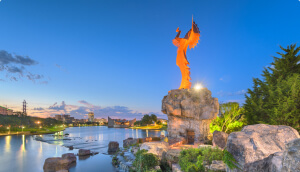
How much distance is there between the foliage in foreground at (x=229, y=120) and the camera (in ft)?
62.5

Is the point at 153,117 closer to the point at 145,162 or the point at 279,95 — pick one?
the point at 279,95

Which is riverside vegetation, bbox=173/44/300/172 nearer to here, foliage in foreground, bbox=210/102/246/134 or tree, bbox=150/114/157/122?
foliage in foreground, bbox=210/102/246/134

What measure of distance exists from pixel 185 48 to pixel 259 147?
771 inches

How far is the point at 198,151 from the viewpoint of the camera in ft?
30.1

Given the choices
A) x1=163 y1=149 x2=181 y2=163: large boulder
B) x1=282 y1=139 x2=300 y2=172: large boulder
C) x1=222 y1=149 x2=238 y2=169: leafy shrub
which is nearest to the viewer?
x1=282 y1=139 x2=300 y2=172: large boulder

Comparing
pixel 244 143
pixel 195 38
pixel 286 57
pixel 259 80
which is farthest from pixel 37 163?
pixel 286 57

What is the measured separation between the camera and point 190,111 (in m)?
19.2

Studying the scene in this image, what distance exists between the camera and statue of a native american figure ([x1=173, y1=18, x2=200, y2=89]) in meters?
21.8

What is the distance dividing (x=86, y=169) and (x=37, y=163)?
280 inches

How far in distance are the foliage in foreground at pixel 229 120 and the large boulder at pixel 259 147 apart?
1514 centimetres

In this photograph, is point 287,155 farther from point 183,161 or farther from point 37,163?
point 37,163

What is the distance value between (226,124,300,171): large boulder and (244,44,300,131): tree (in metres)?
9.41

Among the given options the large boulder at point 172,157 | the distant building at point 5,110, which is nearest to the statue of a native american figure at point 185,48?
the large boulder at point 172,157

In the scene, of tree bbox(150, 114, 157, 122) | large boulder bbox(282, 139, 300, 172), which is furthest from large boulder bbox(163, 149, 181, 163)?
tree bbox(150, 114, 157, 122)
